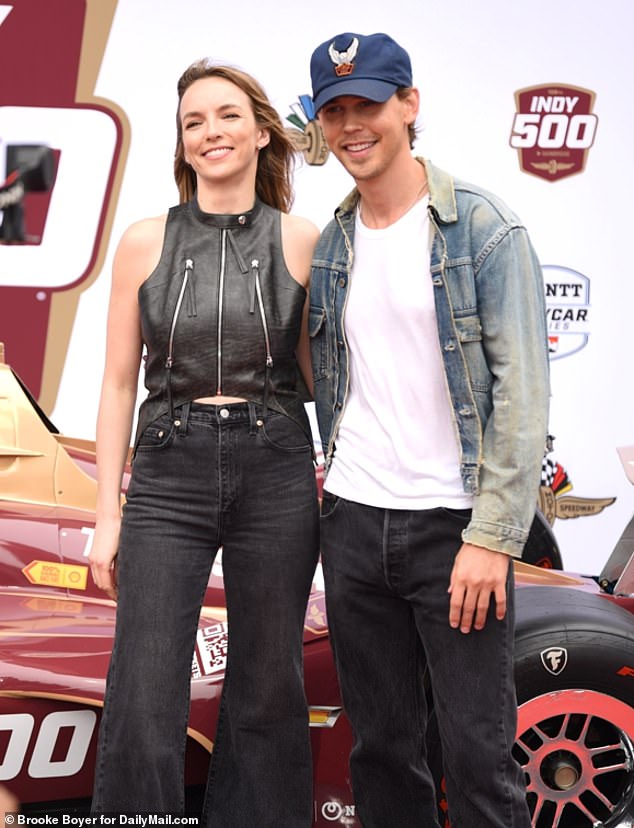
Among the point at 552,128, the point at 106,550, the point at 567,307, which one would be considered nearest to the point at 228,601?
the point at 106,550

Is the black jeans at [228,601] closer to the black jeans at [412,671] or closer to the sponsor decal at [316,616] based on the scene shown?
the black jeans at [412,671]

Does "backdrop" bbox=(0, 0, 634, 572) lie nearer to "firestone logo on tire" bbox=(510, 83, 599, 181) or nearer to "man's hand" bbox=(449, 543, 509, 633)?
"firestone logo on tire" bbox=(510, 83, 599, 181)

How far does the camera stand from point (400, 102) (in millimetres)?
1878

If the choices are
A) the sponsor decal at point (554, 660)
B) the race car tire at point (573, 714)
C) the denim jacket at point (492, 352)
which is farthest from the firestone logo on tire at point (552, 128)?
the denim jacket at point (492, 352)

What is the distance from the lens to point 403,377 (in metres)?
1.85

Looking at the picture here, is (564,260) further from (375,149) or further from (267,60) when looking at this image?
(375,149)

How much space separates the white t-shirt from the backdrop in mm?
3501

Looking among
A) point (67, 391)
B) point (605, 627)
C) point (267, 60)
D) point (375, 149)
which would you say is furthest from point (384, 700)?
point (267, 60)

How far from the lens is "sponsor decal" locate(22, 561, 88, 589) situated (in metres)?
2.59

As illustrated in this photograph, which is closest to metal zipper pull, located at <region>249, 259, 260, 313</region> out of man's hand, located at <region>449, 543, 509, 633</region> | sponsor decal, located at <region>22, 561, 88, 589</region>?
man's hand, located at <region>449, 543, 509, 633</region>

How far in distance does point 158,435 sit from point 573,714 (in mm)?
1156

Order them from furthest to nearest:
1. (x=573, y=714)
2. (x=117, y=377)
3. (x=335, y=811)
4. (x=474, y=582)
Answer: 1. (x=573, y=714)
2. (x=335, y=811)
3. (x=117, y=377)
4. (x=474, y=582)

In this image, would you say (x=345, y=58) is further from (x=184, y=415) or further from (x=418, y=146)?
(x=418, y=146)

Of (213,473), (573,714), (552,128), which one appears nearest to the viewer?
(213,473)
